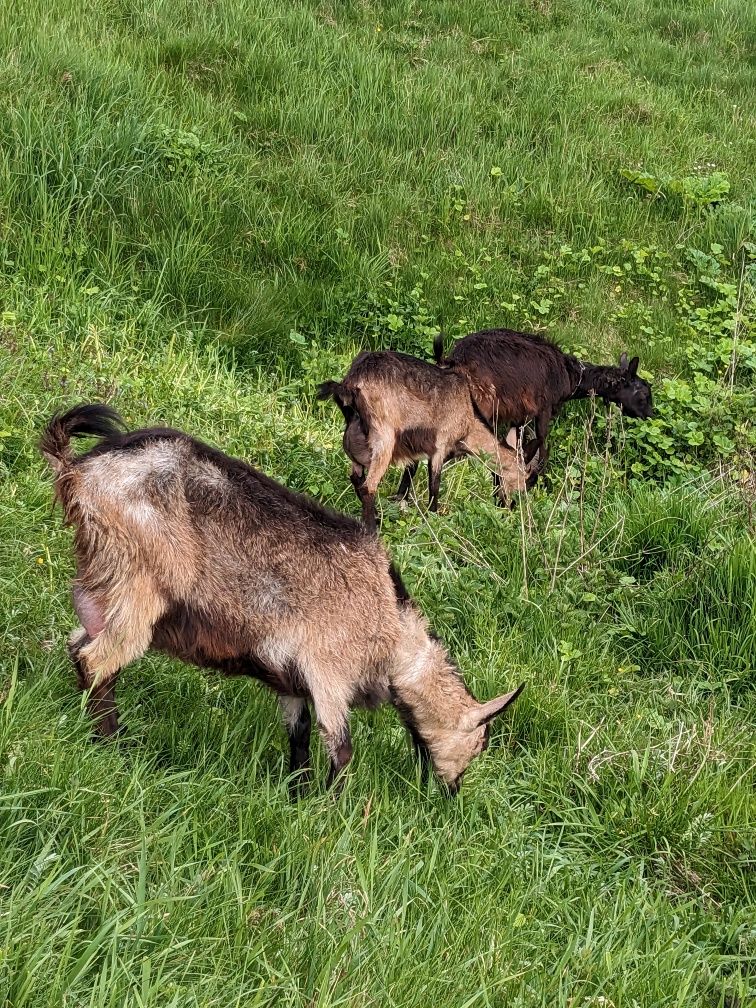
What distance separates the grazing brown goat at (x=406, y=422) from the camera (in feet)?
20.9

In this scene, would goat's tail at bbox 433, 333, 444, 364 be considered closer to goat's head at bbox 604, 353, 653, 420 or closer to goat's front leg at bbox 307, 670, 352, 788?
goat's head at bbox 604, 353, 653, 420

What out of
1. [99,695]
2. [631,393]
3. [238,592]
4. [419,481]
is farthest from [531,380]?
[99,695]

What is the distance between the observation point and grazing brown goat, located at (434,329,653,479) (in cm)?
726

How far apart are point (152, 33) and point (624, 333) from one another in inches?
184

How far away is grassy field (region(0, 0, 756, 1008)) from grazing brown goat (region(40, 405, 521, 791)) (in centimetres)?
22

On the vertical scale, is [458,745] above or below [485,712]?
below

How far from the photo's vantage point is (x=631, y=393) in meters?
7.86

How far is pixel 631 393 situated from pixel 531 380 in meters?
0.92

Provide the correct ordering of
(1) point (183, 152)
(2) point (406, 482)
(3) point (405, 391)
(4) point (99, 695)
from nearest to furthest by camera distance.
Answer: (4) point (99, 695) → (3) point (405, 391) → (2) point (406, 482) → (1) point (183, 152)

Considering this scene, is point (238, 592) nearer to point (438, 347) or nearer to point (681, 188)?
point (438, 347)

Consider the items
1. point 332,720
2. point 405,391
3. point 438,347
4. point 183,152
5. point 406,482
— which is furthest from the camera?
point 183,152

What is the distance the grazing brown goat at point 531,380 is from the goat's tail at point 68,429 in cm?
336

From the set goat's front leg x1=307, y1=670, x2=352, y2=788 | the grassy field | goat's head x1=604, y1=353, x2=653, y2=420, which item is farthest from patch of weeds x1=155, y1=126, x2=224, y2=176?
goat's front leg x1=307, y1=670, x2=352, y2=788

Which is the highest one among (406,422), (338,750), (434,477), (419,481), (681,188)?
(681,188)
